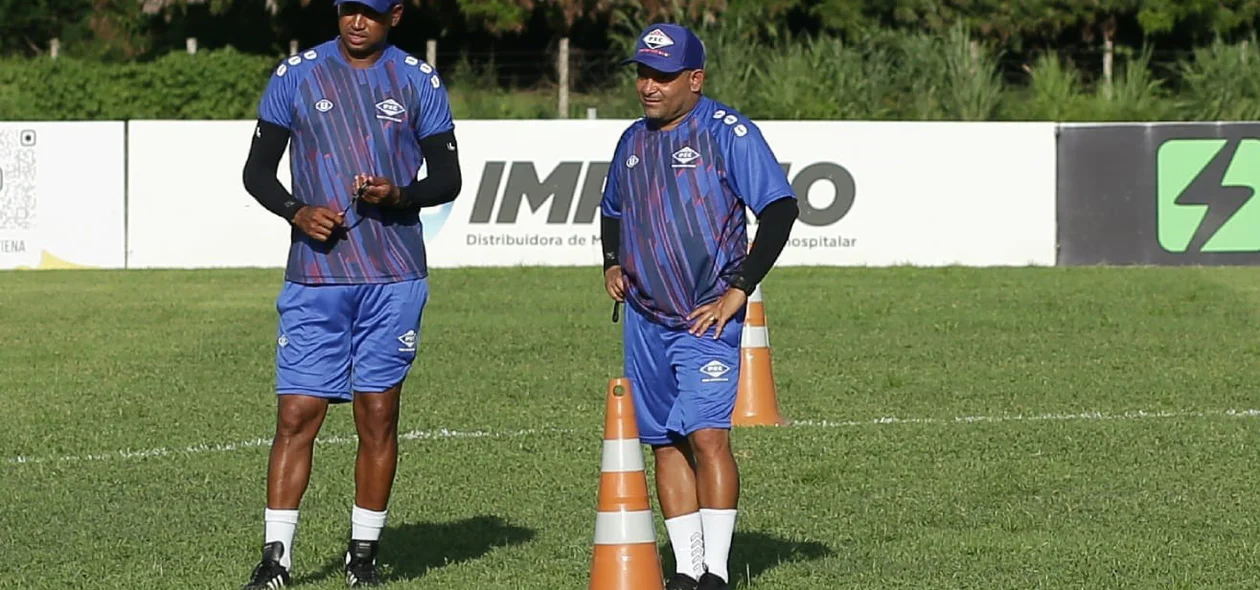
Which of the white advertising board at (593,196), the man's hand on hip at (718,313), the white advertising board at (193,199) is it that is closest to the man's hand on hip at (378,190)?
the man's hand on hip at (718,313)

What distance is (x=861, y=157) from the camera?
70.7ft

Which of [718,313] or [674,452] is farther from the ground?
[718,313]

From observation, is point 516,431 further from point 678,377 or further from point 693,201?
point 693,201

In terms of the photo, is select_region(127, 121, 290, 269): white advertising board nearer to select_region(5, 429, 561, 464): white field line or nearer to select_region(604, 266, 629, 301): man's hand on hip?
select_region(5, 429, 561, 464): white field line

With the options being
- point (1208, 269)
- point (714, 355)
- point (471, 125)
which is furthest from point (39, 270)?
point (714, 355)

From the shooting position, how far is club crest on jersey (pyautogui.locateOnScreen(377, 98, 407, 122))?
702 cm

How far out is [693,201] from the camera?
22.6 ft

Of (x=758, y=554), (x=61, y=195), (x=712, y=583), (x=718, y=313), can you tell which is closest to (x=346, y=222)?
(x=718, y=313)

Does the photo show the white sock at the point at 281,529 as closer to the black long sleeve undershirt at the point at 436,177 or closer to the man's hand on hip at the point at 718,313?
the black long sleeve undershirt at the point at 436,177

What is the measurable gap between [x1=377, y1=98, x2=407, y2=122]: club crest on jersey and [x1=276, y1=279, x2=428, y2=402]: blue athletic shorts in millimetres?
521

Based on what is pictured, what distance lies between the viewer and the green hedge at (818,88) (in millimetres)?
28188

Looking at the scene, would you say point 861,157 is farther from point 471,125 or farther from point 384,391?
point 384,391

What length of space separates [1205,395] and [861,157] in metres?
9.64

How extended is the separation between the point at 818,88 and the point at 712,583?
21.7 metres
